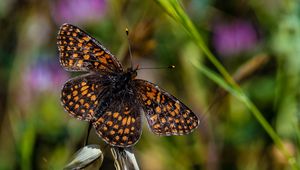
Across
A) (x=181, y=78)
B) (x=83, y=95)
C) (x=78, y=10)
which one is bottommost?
(x=181, y=78)

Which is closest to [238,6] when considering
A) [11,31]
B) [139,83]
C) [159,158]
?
[159,158]

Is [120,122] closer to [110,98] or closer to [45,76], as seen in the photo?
[110,98]

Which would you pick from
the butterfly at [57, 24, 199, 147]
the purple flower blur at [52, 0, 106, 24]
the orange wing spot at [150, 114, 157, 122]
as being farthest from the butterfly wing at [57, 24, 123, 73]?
the purple flower blur at [52, 0, 106, 24]

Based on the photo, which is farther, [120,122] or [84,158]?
[120,122]

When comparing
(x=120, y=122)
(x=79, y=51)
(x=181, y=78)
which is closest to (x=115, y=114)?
(x=120, y=122)

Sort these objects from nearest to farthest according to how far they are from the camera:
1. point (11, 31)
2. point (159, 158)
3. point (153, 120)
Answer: point (153, 120) < point (159, 158) < point (11, 31)

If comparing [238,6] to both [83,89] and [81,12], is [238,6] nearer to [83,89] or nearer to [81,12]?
[81,12]
